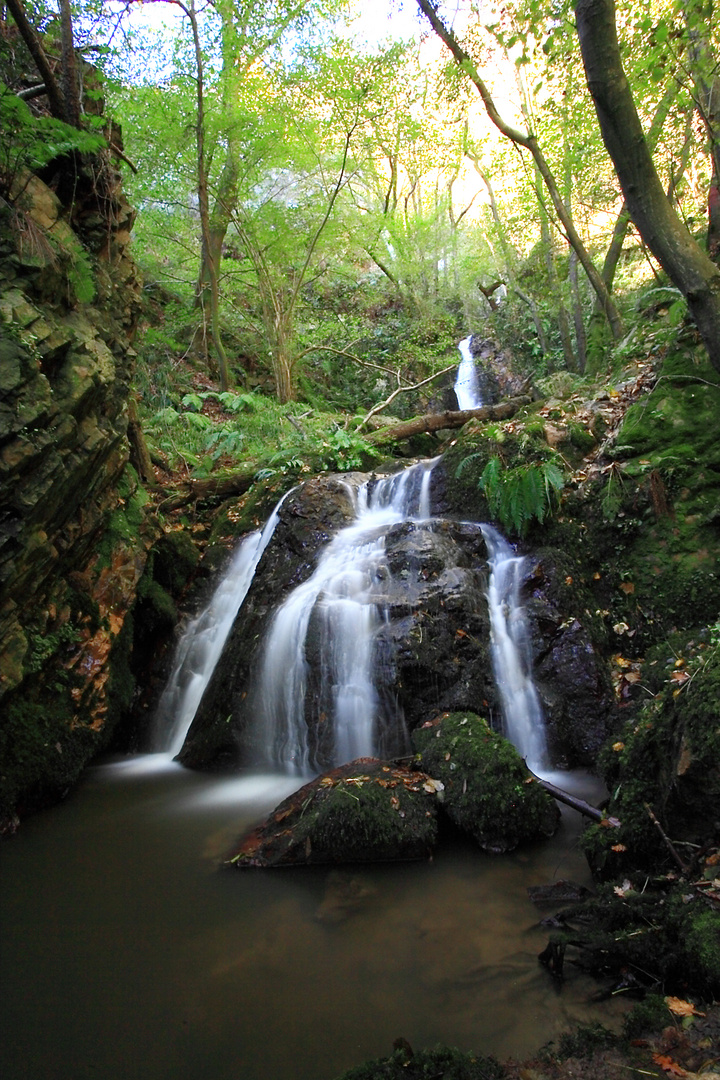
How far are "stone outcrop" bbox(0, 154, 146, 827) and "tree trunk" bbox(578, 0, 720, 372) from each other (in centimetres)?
406

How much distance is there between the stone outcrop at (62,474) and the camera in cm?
390

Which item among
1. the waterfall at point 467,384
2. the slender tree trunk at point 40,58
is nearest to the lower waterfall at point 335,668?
the slender tree trunk at point 40,58

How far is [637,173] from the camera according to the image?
4227 mm

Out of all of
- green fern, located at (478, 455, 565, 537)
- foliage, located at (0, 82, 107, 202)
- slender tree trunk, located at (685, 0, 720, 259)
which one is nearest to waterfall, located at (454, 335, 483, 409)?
slender tree trunk, located at (685, 0, 720, 259)

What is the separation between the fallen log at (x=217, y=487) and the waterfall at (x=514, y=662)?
449 cm

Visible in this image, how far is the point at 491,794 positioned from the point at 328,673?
2.21m

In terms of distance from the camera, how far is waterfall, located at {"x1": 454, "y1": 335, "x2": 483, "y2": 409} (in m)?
17.3

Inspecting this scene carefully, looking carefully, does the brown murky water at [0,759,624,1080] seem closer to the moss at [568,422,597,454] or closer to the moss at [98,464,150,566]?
the moss at [98,464,150,566]

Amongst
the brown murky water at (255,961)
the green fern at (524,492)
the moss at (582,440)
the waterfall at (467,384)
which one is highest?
the waterfall at (467,384)

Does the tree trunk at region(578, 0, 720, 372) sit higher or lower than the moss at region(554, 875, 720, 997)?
higher

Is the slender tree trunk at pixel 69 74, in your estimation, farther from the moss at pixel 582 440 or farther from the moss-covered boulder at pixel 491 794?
the moss-covered boulder at pixel 491 794

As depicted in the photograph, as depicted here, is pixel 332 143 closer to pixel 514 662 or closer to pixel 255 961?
pixel 514 662

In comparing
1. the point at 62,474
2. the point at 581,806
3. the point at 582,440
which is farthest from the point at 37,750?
the point at 582,440

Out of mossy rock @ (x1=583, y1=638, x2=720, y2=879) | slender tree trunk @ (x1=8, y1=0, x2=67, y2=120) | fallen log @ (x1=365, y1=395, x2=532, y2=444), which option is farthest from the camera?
fallen log @ (x1=365, y1=395, x2=532, y2=444)
